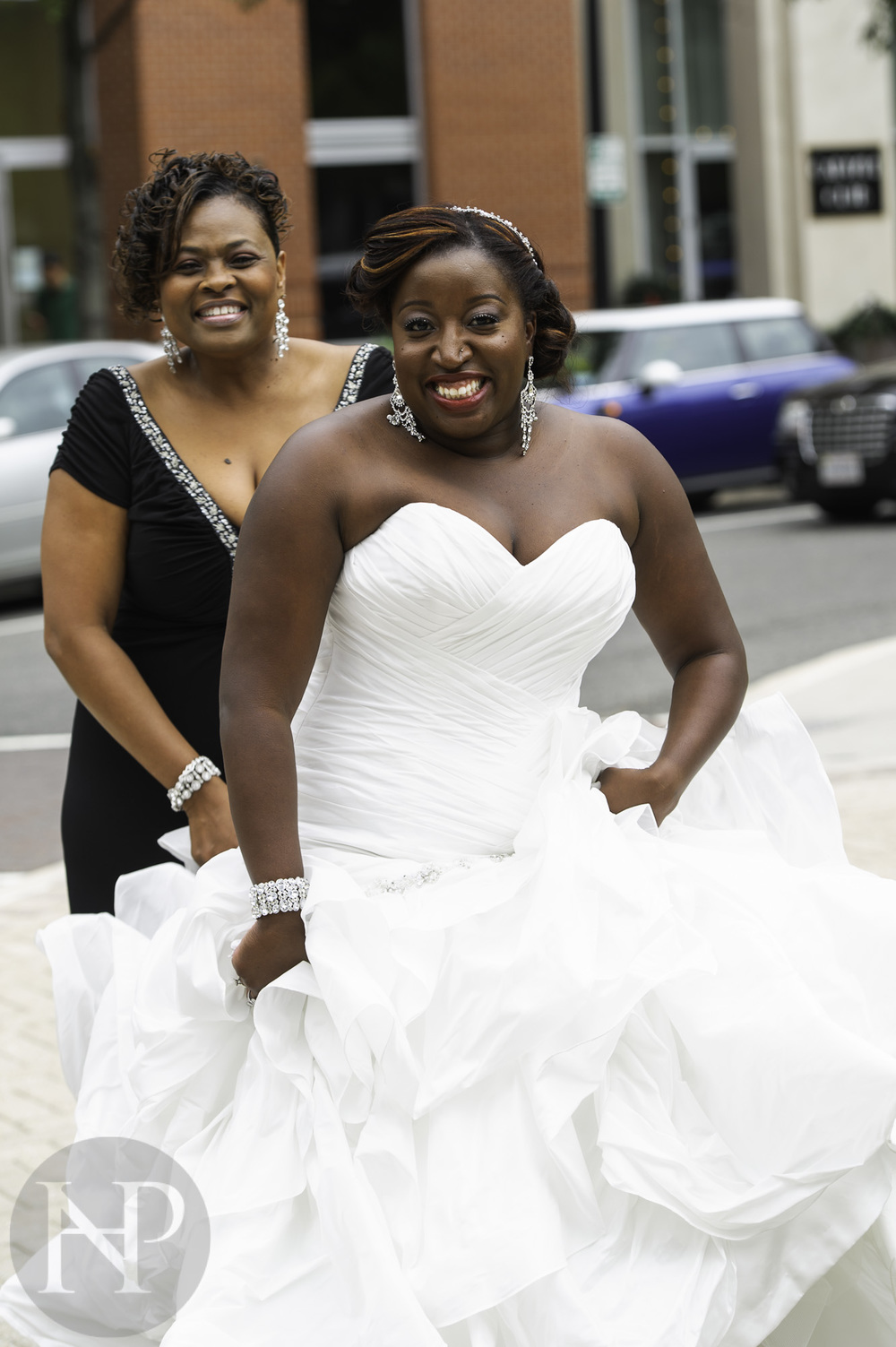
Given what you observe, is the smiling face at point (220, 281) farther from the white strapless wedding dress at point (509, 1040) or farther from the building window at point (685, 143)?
the building window at point (685, 143)

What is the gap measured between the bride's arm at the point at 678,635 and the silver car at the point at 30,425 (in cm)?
946

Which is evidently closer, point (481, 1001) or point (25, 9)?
point (481, 1001)

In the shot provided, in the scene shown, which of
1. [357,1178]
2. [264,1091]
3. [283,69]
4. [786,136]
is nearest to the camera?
[357,1178]

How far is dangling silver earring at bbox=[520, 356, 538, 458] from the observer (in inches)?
109

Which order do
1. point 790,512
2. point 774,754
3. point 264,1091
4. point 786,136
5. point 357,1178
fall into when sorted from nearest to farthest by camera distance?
point 357,1178 < point 264,1091 < point 774,754 < point 790,512 < point 786,136

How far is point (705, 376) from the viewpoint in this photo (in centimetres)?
1641

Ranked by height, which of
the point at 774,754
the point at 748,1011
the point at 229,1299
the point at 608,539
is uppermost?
the point at 608,539

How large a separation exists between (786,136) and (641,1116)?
24.2 m

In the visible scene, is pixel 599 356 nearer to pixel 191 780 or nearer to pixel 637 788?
pixel 191 780

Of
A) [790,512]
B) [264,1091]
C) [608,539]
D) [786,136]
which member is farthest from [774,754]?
[786,136]

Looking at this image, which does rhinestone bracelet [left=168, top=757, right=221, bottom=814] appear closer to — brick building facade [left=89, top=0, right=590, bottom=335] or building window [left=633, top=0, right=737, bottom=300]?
brick building facade [left=89, top=0, right=590, bottom=335]

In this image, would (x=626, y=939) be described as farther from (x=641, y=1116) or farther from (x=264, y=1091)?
(x=264, y=1091)

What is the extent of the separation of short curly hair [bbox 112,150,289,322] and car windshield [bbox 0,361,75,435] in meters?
9.44

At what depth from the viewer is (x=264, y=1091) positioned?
2648mm
